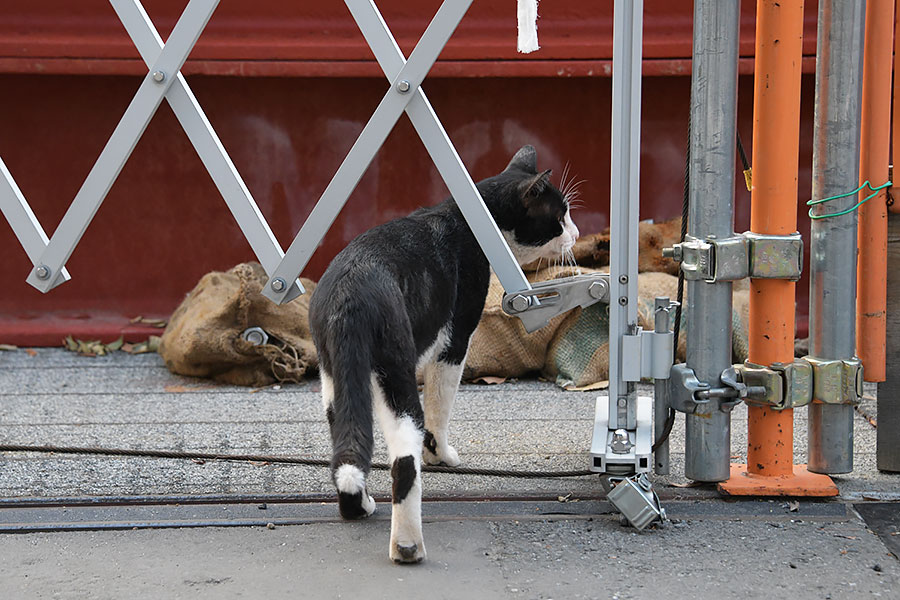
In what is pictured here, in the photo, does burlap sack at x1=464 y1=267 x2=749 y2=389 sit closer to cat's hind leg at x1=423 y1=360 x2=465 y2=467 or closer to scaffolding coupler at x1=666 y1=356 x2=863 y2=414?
cat's hind leg at x1=423 y1=360 x2=465 y2=467

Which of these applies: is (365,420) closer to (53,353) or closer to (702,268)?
(702,268)

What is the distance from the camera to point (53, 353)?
552cm

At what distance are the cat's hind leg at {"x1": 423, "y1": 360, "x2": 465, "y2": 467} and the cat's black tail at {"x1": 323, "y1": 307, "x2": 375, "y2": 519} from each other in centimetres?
71

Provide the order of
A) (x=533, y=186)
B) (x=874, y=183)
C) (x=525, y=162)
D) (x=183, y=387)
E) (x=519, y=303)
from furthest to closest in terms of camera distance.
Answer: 1. (x=183, y=387)
2. (x=525, y=162)
3. (x=533, y=186)
4. (x=874, y=183)
5. (x=519, y=303)

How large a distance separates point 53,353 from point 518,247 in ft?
10.1

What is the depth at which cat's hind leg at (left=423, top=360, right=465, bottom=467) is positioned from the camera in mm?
3561

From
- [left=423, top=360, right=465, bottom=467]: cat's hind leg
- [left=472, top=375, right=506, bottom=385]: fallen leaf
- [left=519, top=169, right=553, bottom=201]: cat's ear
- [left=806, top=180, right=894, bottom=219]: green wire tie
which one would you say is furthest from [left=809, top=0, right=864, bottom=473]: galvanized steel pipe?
[left=472, top=375, right=506, bottom=385]: fallen leaf

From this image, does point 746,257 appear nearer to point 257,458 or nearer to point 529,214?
point 529,214

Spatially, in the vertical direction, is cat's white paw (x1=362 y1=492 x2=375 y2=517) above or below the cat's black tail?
below

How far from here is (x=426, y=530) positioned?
121 inches

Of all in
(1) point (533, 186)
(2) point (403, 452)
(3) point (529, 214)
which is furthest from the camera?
(3) point (529, 214)

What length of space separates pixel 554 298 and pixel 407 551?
3.12 feet

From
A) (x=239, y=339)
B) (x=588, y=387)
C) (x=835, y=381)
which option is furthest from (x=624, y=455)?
(x=239, y=339)

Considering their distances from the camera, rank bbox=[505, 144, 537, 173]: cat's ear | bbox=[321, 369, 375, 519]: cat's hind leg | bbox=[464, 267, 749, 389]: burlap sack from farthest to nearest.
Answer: bbox=[464, 267, 749, 389]: burlap sack
bbox=[505, 144, 537, 173]: cat's ear
bbox=[321, 369, 375, 519]: cat's hind leg
